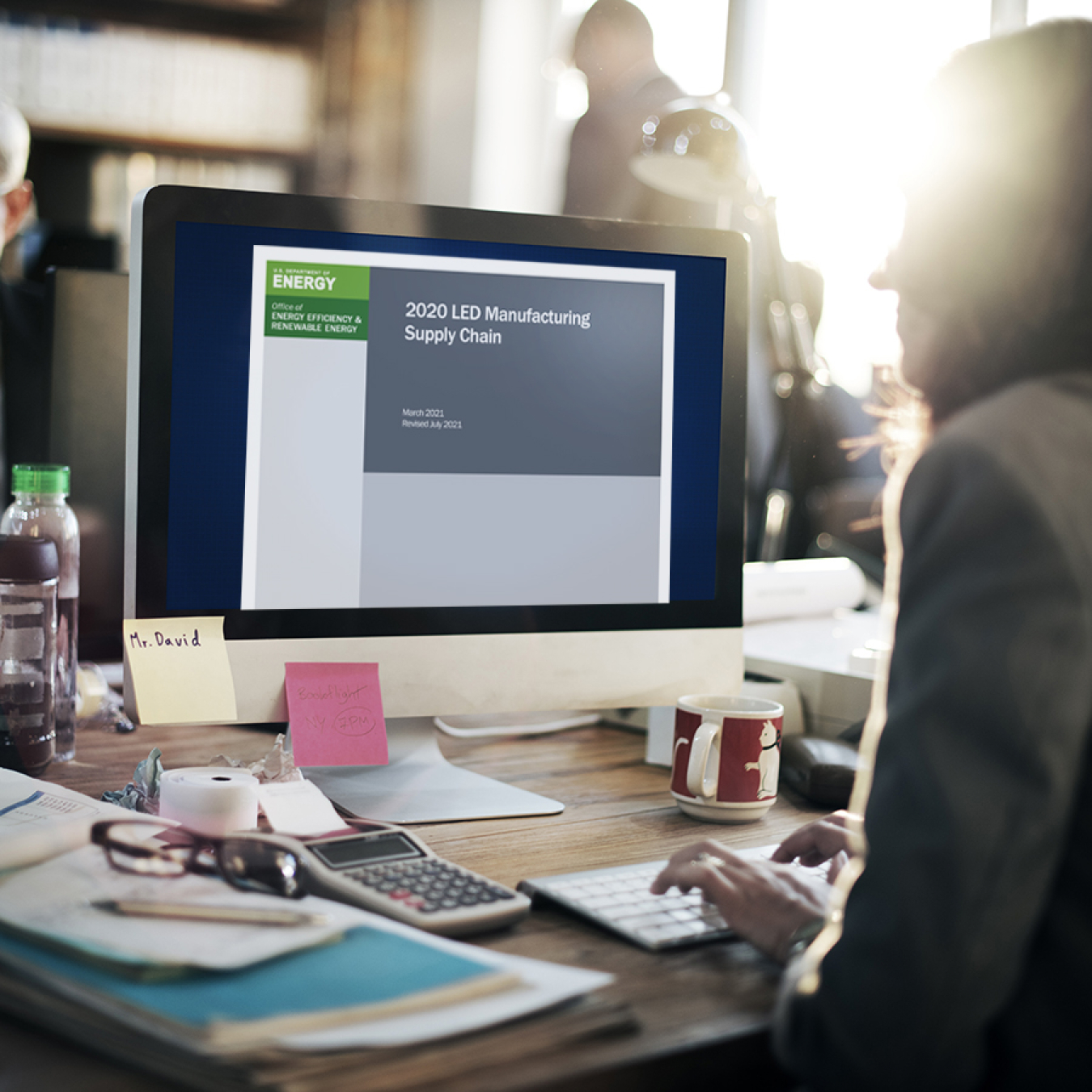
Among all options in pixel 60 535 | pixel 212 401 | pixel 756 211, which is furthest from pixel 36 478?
pixel 756 211

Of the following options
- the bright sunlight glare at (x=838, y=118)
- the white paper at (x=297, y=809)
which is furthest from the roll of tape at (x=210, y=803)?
the bright sunlight glare at (x=838, y=118)

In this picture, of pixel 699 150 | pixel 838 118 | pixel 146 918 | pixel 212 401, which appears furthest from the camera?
pixel 838 118

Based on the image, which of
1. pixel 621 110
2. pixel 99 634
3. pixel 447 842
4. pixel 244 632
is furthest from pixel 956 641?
pixel 621 110

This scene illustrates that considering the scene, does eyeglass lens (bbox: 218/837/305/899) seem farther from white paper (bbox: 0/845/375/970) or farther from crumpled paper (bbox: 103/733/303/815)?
crumpled paper (bbox: 103/733/303/815)

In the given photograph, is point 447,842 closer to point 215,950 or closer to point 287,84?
point 215,950

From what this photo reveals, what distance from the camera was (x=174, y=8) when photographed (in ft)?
11.7

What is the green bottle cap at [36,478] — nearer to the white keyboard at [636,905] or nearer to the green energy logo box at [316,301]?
the green energy logo box at [316,301]

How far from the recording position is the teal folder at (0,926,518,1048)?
1.68ft

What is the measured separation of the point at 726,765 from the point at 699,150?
1232mm

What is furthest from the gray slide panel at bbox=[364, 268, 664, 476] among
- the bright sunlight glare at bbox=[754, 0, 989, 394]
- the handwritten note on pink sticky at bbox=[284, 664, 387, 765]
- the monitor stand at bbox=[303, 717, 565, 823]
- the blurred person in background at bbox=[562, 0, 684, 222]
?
→ the bright sunlight glare at bbox=[754, 0, 989, 394]

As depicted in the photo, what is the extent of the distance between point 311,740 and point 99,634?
0.54 m

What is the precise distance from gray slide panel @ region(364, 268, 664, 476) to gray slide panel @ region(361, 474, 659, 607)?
0.02 metres

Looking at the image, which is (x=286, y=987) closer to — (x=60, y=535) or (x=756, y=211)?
(x=60, y=535)

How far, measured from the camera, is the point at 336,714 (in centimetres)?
96
